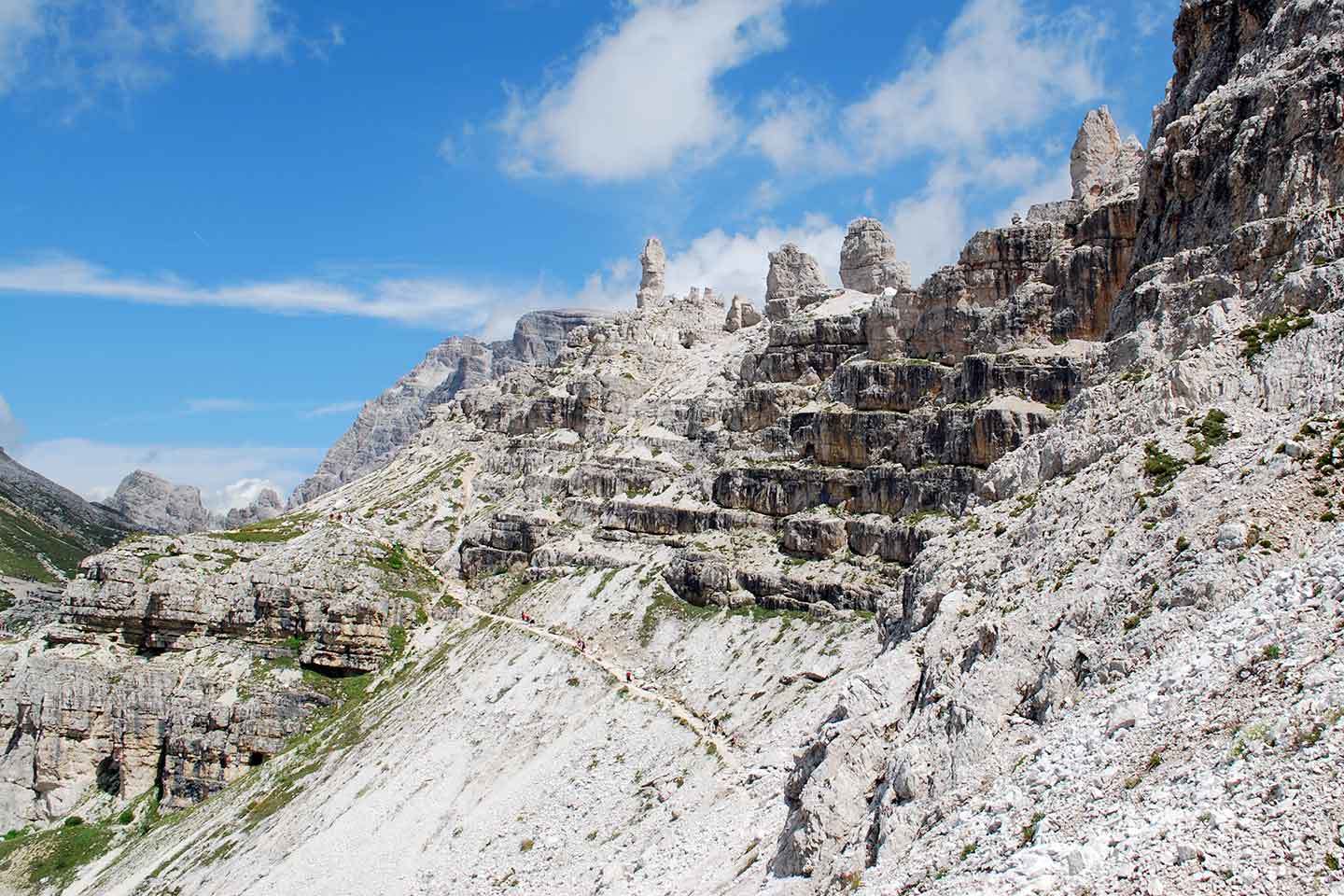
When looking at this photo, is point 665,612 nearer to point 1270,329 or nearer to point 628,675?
point 628,675

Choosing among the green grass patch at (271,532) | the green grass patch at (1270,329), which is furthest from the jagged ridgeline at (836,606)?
the green grass patch at (271,532)

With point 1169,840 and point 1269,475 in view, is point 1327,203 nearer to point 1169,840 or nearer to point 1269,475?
point 1269,475

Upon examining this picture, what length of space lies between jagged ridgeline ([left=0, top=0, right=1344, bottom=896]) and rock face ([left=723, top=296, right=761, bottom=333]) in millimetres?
725

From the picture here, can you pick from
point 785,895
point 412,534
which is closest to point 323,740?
point 412,534

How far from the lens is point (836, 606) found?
73.8 m

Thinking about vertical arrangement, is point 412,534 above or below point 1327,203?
below

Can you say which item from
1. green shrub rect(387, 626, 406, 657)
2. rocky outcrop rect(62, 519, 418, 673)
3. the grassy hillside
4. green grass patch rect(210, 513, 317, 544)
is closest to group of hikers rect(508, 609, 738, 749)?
green shrub rect(387, 626, 406, 657)

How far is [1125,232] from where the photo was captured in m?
76.4

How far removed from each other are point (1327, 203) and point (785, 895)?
31762 mm

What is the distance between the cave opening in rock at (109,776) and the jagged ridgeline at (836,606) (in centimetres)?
28

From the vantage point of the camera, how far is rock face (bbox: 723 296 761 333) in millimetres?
156137

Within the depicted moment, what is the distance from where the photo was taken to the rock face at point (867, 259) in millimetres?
136875

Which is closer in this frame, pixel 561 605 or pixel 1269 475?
pixel 1269 475

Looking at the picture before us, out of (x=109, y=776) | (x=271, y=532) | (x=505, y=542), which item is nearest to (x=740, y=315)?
(x=505, y=542)
